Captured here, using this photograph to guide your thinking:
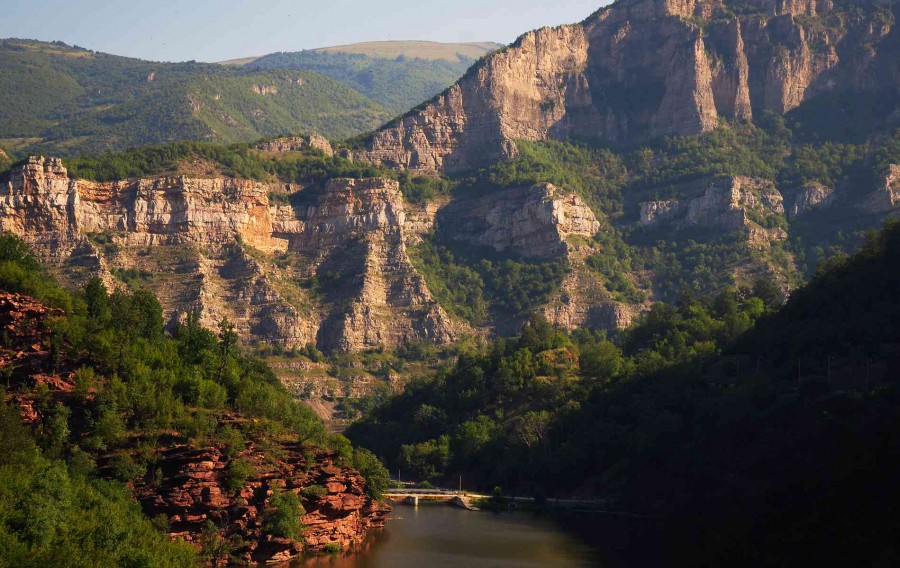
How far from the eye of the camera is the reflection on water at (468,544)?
90812 mm

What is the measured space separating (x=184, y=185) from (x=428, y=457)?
5061 cm

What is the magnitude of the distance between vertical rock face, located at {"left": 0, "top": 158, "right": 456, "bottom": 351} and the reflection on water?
182 ft

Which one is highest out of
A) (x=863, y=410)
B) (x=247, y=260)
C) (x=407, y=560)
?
(x=247, y=260)

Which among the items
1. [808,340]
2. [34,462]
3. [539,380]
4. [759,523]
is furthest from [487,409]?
[34,462]

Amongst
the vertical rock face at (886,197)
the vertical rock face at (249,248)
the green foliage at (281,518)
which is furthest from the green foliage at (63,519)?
the vertical rock face at (886,197)

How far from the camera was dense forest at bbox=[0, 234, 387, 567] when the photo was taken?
73000 mm

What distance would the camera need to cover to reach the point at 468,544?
9806 centimetres

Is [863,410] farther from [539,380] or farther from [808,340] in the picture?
[539,380]

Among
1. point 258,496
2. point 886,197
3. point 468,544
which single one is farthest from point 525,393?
point 886,197

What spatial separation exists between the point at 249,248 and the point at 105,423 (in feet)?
294

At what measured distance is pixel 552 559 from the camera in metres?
92.9

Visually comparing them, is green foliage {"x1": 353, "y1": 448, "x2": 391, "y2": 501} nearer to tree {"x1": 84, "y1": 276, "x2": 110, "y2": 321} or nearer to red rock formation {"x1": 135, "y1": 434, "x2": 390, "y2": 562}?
red rock formation {"x1": 135, "y1": 434, "x2": 390, "y2": 562}

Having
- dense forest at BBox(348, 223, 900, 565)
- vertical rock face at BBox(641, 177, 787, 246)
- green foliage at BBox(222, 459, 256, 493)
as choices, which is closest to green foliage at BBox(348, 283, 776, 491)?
dense forest at BBox(348, 223, 900, 565)

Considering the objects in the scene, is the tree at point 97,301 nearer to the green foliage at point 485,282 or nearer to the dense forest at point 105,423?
the dense forest at point 105,423
